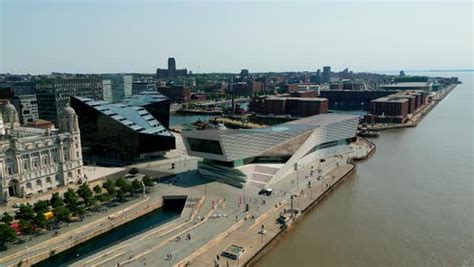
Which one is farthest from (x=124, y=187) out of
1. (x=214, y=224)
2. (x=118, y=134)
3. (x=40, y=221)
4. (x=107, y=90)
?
(x=107, y=90)

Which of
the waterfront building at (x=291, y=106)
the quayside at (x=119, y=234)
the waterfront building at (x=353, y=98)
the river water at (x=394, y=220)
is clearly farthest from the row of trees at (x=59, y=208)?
the waterfront building at (x=353, y=98)

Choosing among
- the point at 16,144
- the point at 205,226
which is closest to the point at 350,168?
the point at 205,226

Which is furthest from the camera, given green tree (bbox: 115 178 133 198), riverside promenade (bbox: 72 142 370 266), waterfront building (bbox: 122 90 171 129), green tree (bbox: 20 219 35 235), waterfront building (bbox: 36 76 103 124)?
waterfront building (bbox: 36 76 103 124)

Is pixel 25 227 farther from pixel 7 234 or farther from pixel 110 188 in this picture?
pixel 110 188

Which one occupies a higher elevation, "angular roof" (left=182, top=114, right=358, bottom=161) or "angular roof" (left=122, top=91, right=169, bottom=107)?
"angular roof" (left=122, top=91, right=169, bottom=107)

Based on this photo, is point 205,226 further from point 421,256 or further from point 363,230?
point 421,256

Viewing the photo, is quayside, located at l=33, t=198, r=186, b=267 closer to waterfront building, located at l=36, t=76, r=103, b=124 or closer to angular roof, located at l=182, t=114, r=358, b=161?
angular roof, located at l=182, t=114, r=358, b=161

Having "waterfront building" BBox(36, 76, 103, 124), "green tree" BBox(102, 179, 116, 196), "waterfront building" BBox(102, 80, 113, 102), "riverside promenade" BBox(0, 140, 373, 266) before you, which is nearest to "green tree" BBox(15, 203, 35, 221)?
"riverside promenade" BBox(0, 140, 373, 266)

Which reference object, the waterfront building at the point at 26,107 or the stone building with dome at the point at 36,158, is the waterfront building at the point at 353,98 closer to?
the waterfront building at the point at 26,107
